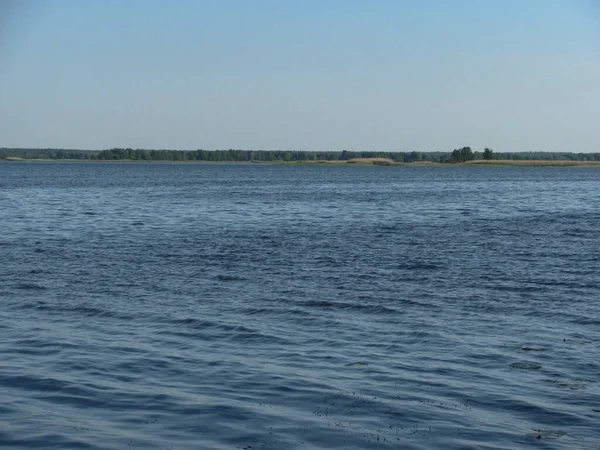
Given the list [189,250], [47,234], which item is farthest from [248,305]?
[47,234]

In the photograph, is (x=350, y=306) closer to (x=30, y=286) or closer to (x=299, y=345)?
(x=299, y=345)

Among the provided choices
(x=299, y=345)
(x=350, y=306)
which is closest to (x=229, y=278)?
(x=350, y=306)

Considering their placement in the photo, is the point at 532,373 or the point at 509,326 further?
the point at 509,326

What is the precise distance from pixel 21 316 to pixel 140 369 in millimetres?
6304

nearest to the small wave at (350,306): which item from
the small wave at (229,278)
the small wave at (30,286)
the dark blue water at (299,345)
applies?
the dark blue water at (299,345)

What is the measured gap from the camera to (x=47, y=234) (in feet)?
136

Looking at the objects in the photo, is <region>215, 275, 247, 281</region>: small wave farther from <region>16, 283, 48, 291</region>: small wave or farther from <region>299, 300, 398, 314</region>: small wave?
<region>16, 283, 48, 291</region>: small wave

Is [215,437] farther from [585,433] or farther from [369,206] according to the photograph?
[369,206]

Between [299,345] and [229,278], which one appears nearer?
[299,345]

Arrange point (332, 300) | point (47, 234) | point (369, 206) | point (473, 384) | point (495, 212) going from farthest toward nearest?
point (369, 206) < point (495, 212) < point (47, 234) < point (332, 300) < point (473, 384)

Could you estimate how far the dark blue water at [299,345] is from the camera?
39.3 feet

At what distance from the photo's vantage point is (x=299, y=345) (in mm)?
16906

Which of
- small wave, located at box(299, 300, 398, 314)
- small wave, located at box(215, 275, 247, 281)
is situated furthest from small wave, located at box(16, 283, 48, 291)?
small wave, located at box(299, 300, 398, 314)

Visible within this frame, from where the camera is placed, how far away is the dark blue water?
1198 cm
